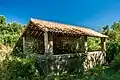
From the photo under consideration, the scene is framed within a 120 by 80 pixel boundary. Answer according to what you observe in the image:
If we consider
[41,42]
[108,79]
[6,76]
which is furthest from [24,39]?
[108,79]

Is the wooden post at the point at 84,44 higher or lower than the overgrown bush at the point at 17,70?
higher

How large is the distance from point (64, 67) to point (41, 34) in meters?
4.33

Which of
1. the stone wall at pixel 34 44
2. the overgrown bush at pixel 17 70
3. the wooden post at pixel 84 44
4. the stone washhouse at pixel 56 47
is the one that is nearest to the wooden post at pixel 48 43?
the stone washhouse at pixel 56 47

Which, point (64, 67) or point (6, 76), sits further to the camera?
point (64, 67)

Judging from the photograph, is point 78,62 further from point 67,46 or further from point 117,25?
point 117,25

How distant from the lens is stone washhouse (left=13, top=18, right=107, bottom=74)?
638 inches

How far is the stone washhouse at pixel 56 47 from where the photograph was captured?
16203 millimetres

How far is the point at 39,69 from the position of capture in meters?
→ 15.9

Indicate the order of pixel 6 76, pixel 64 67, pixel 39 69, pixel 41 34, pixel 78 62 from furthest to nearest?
pixel 41 34
pixel 78 62
pixel 64 67
pixel 39 69
pixel 6 76

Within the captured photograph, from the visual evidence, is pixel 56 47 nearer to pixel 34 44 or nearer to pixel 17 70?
pixel 34 44

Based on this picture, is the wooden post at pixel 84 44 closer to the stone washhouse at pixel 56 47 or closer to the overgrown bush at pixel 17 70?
the stone washhouse at pixel 56 47

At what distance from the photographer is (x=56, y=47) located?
72.8 ft

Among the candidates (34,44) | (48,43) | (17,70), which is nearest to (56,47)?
(34,44)

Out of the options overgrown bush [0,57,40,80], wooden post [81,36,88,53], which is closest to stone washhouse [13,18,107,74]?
wooden post [81,36,88,53]
